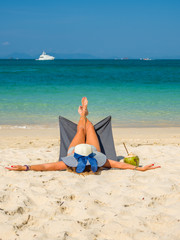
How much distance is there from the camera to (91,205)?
11.1ft

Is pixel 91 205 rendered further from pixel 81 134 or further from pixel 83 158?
pixel 81 134

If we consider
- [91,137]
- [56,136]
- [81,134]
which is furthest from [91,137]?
[56,136]

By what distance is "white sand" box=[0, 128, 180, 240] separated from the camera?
2.84 meters

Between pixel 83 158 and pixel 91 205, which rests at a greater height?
pixel 83 158

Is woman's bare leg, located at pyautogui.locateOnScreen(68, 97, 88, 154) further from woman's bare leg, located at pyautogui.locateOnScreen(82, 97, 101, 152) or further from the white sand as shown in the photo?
the white sand

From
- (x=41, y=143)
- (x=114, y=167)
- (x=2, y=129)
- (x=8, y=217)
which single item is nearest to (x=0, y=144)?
(x=41, y=143)

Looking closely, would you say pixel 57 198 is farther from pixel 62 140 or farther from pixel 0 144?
pixel 0 144

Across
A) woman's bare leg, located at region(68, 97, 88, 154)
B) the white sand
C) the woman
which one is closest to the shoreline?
the white sand

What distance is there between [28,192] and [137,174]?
→ 1.65 meters

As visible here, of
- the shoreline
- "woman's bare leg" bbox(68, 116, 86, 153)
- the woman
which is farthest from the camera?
the shoreline

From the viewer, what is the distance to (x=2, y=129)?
917 centimetres

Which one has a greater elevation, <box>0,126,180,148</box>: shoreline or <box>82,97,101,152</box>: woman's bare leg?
<box>82,97,101,152</box>: woman's bare leg

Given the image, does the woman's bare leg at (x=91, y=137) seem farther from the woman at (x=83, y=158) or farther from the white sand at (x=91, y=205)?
the white sand at (x=91, y=205)

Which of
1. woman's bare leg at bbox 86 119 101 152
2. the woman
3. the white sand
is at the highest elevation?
woman's bare leg at bbox 86 119 101 152
